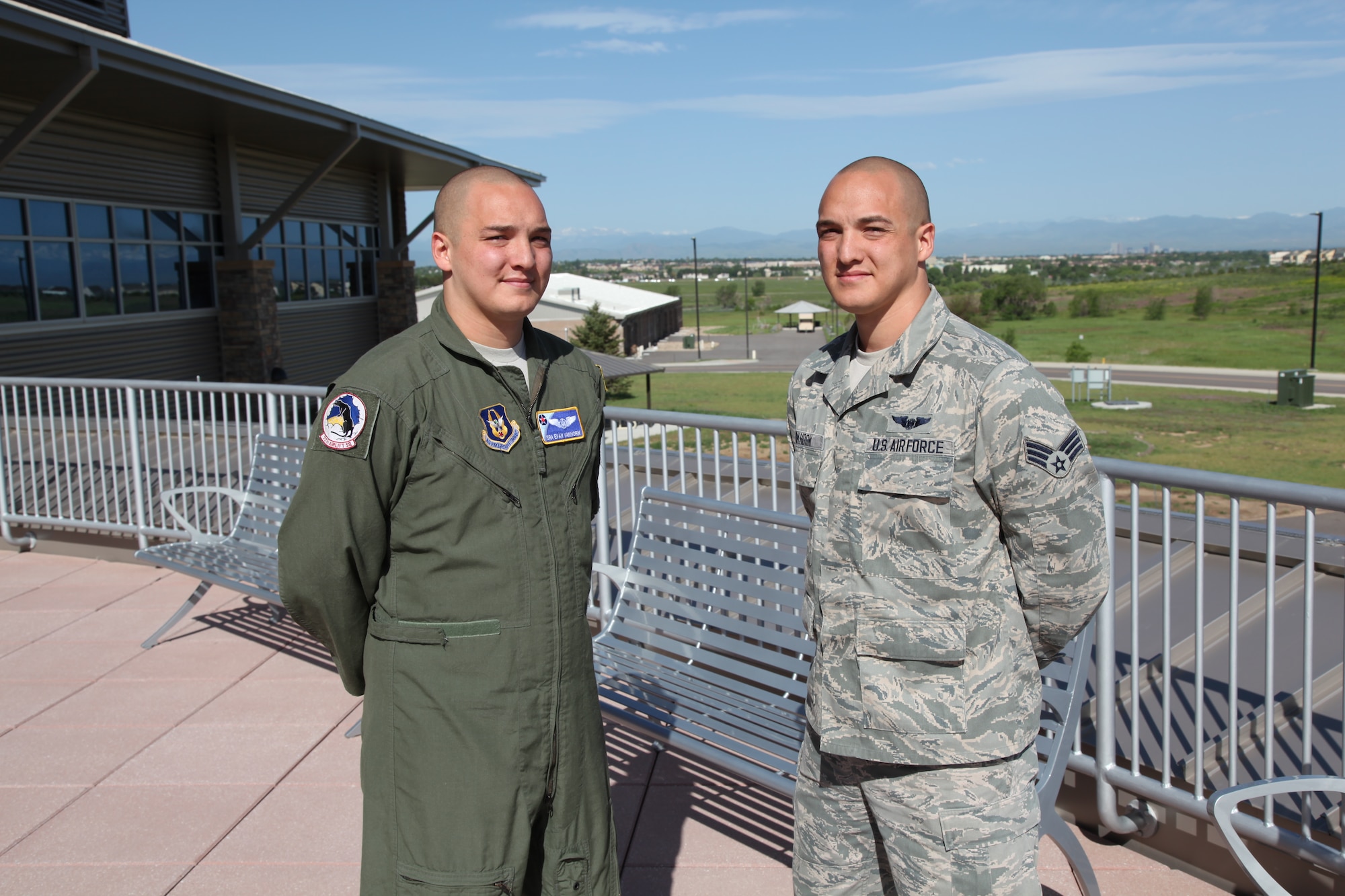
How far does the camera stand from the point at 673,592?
358 cm

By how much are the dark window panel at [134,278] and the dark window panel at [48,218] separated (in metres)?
1.10

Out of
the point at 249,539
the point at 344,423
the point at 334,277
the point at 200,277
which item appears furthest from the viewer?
the point at 334,277

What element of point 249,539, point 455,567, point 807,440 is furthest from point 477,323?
point 249,539

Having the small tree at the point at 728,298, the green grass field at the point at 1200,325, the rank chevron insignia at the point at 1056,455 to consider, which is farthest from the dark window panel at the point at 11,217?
the small tree at the point at 728,298

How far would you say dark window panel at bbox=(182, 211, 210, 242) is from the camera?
63.0 ft

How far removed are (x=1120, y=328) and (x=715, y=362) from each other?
5377 centimetres

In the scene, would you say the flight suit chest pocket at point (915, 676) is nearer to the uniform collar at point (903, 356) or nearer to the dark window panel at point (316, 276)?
the uniform collar at point (903, 356)

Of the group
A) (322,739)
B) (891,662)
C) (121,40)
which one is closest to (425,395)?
(891,662)

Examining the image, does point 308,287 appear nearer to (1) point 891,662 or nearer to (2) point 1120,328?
(1) point 891,662

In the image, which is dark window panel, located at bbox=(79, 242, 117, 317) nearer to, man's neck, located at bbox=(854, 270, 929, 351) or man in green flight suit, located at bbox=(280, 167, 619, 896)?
man in green flight suit, located at bbox=(280, 167, 619, 896)

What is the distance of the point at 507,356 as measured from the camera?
2045mm

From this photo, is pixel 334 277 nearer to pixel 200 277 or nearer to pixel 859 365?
pixel 200 277

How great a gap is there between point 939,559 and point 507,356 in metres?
0.96

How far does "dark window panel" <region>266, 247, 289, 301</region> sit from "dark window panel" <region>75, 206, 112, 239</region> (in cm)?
533
